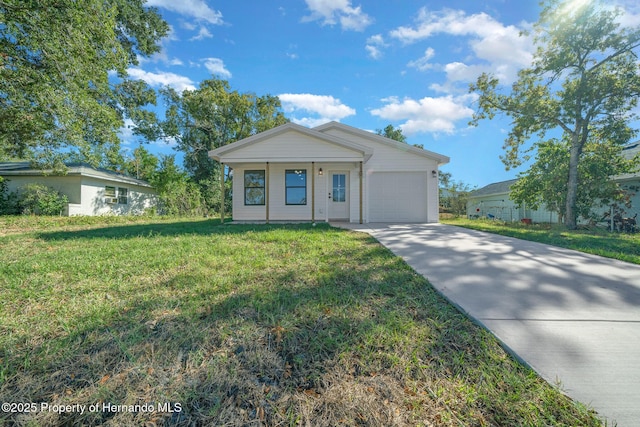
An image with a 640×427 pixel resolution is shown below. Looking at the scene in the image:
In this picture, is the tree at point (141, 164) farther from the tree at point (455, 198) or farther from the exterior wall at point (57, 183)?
the tree at point (455, 198)

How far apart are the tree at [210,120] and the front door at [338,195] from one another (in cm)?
1268

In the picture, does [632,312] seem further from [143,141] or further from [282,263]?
[143,141]

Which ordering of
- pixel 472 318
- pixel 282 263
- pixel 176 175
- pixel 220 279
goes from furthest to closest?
1. pixel 176 175
2. pixel 282 263
3. pixel 220 279
4. pixel 472 318

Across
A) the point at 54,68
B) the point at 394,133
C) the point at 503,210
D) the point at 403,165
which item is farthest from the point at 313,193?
the point at 394,133

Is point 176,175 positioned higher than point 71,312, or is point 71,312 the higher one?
point 176,175

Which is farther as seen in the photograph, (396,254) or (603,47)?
(603,47)

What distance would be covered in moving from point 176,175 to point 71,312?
17961 mm

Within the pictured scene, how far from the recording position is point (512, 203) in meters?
19.8

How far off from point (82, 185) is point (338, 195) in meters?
14.4

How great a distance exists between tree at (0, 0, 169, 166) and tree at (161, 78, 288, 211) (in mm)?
10975

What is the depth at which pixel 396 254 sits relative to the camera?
15.9 feet

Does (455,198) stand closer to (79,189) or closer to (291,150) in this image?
(291,150)

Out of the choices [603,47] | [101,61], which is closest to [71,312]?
[101,61]

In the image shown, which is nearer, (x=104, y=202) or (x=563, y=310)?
(x=563, y=310)
